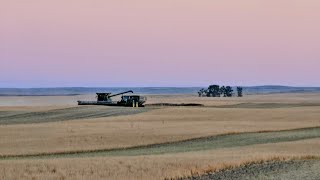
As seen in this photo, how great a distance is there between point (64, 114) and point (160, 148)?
1751 inches

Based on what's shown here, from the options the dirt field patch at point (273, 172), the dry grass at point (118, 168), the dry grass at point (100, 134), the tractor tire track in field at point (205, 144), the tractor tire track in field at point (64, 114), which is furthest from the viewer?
the tractor tire track in field at point (64, 114)

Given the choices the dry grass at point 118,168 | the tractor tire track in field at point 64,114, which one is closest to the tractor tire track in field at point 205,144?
the dry grass at point 118,168

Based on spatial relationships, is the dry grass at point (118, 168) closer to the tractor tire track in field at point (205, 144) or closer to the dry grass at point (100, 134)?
the tractor tire track in field at point (205, 144)

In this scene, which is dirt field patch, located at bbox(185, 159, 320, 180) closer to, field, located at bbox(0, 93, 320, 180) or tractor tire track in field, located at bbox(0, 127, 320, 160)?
field, located at bbox(0, 93, 320, 180)

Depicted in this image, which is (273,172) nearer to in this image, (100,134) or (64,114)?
(100,134)

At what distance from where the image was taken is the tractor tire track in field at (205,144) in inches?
1700

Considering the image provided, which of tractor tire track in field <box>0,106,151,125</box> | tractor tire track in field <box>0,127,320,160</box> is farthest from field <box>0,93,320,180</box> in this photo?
tractor tire track in field <box>0,106,151,125</box>

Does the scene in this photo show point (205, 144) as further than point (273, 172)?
Yes

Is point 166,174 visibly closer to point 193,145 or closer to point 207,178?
point 207,178

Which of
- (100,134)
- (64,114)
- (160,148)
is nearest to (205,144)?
(160,148)

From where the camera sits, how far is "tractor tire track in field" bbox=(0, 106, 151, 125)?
273ft

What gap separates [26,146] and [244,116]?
41592 millimetres

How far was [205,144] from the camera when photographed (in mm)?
49625

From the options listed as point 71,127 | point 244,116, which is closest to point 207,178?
point 71,127
